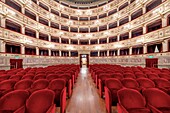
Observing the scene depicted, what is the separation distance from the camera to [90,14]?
18.5m

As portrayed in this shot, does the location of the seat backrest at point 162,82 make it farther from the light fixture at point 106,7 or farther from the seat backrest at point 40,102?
the light fixture at point 106,7

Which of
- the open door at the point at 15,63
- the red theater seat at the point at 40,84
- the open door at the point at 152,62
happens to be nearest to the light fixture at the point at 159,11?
the open door at the point at 152,62

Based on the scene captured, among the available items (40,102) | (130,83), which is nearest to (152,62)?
(130,83)

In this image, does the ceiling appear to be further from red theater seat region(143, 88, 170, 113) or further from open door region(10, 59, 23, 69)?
red theater seat region(143, 88, 170, 113)

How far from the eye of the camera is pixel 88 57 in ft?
60.5

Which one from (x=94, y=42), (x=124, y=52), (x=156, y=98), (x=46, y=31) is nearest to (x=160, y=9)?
(x=124, y=52)

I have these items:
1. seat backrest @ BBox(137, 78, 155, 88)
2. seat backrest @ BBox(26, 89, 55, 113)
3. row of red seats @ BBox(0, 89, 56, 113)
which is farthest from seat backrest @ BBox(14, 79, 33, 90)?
seat backrest @ BBox(137, 78, 155, 88)

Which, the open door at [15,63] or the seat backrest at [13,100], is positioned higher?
the open door at [15,63]

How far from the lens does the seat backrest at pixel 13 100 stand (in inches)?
70.0

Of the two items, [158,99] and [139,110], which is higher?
[158,99]

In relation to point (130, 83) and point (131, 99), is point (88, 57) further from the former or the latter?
point (131, 99)

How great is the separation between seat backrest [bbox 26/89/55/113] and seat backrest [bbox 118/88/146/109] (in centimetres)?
153

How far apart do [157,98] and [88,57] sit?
1651 centimetres

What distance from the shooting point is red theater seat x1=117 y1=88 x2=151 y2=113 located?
1.84m
